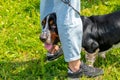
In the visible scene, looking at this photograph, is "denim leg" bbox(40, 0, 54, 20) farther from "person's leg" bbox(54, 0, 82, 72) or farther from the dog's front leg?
the dog's front leg

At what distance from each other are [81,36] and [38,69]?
953 millimetres

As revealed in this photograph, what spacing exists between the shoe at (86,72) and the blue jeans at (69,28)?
0.30 m

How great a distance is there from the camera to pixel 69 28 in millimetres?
4008

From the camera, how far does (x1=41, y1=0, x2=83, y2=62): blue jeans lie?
396 centimetres

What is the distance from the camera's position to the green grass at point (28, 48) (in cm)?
477

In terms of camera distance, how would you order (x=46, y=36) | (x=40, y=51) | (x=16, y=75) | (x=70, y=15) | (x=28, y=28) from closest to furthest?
(x=70, y=15) → (x=46, y=36) → (x=16, y=75) → (x=40, y=51) → (x=28, y=28)

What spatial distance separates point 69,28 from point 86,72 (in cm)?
84

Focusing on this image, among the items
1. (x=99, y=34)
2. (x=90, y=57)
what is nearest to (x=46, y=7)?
(x=99, y=34)

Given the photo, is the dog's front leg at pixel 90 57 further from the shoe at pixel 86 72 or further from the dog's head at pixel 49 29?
the dog's head at pixel 49 29

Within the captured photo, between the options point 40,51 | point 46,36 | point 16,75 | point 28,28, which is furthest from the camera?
point 28,28

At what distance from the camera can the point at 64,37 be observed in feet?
13.4

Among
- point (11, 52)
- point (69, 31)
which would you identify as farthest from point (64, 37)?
point (11, 52)

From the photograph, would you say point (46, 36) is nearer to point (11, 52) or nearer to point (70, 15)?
point (70, 15)

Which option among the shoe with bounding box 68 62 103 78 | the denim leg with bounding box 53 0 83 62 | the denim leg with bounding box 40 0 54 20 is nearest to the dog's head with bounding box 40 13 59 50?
the denim leg with bounding box 40 0 54 20
